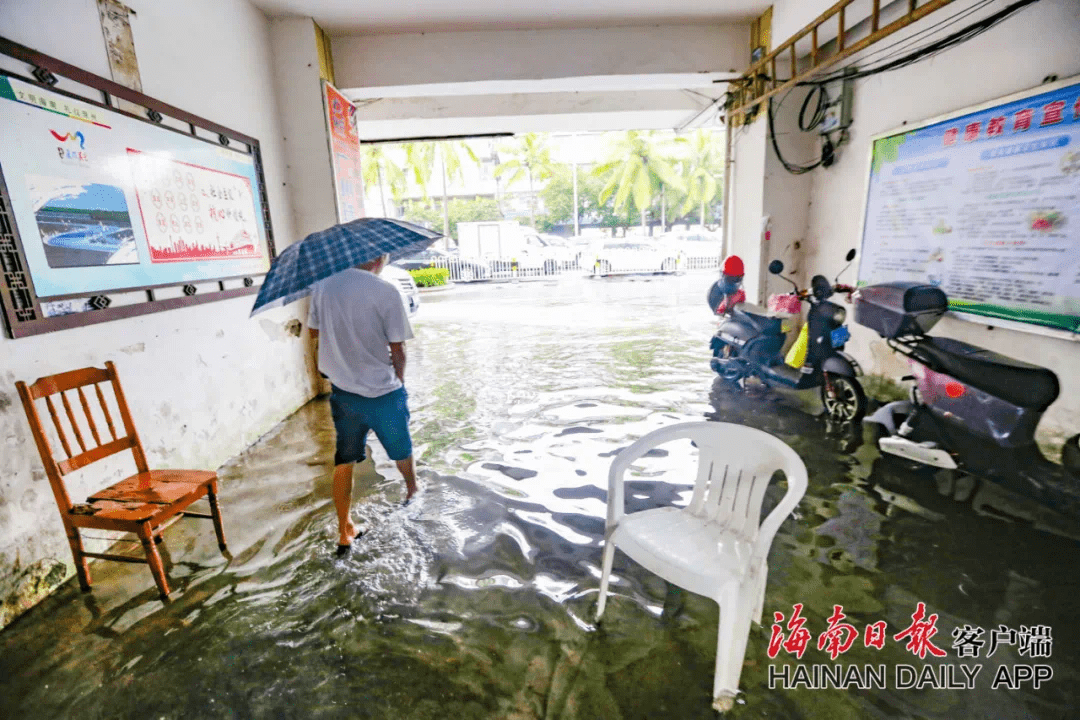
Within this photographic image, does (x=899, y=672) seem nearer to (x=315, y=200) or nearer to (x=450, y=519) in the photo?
(x=450, y=519)

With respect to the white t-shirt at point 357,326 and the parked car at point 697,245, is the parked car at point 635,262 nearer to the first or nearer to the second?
the parked car at point 697,245

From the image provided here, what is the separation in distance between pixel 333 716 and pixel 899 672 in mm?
2124

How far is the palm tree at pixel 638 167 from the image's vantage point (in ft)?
76.6

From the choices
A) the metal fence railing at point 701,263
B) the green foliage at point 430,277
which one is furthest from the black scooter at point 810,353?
the metal fence railing at point 701,263

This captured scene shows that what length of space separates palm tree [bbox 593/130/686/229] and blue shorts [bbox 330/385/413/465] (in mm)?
22005

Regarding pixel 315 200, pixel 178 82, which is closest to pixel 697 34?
pixel 315 200

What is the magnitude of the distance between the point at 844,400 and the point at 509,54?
504 centimetres

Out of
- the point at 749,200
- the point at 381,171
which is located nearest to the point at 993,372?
the point at 749,200

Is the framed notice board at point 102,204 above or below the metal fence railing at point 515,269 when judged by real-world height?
above

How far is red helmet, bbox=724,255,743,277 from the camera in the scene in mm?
5496

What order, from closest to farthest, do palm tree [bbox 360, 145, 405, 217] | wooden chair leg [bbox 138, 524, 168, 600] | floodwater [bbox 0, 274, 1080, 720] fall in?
floodwater [bbox 0, 274, 1080, 720] → wooden chair leg [bbox 138, 524, 168, 600] → palm tree [bbox 360, 145, 405, 217]

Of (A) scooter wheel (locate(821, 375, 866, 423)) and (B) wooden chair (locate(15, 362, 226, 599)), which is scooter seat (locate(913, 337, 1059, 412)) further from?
A: (B) wooden chair (locate(15, 362, 226, 599))

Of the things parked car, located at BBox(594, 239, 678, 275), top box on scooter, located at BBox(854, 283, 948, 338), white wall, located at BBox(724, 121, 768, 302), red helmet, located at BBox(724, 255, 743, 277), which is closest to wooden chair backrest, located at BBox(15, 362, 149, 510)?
top box on scooter, located at BBox(854, 283, 948, 338)

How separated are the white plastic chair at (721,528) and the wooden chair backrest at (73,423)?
257 centimetres
